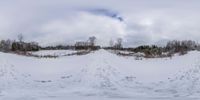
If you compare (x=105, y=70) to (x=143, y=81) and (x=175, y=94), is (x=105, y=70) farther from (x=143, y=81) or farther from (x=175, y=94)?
(x=175, y=94)

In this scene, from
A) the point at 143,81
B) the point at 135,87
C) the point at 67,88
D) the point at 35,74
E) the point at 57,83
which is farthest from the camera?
the point at 35,74

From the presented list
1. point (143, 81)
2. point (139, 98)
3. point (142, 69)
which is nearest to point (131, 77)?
point (143, 81)

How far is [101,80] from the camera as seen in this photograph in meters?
20.3

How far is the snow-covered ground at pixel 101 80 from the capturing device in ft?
50.9

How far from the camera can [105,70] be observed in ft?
75.9

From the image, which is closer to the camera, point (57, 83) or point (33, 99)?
point (33, 99)

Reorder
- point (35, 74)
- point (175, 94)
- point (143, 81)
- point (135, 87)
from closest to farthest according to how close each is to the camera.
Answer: point (175, 94) → point (135, 87) → point (143, 81) → point (35, 74)

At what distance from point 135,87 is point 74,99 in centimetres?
570

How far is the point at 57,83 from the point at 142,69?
25.3 ft

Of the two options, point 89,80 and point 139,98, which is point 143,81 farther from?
point 139,98

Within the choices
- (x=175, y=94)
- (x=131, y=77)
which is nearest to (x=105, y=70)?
(x=131, y=77)

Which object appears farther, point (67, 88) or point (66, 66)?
point (66, 66)

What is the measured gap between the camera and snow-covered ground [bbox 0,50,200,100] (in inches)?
611

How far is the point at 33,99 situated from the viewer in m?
14.0
